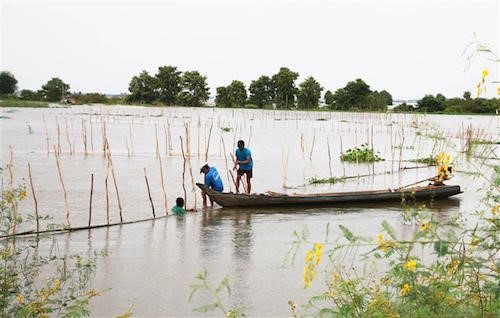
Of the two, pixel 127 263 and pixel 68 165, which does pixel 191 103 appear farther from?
pixel 127 263

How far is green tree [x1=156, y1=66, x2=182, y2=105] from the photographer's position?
6388 centimetres

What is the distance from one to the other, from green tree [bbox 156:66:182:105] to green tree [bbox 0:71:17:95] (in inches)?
723

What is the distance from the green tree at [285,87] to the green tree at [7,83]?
3230 centimetres

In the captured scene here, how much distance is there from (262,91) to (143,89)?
14230 mm

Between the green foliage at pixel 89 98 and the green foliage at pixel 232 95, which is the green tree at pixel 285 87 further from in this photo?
the green foliage at pixel 89 98

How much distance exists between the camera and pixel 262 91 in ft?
211

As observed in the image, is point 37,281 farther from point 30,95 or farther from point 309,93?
point 30,95

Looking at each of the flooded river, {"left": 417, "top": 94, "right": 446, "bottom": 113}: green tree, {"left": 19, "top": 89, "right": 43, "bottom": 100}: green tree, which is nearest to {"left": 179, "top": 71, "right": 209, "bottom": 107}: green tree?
{"left": 19, "top": 89, "right": 43, "bottom": 100}: green tree

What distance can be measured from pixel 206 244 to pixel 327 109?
55193mm

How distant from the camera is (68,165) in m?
16.0

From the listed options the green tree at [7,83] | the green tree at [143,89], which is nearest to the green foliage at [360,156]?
the green tree at [143,89]

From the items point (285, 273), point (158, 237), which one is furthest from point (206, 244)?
point (285, 273)

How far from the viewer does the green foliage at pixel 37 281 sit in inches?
157

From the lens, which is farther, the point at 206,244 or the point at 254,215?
the point at 254,215
